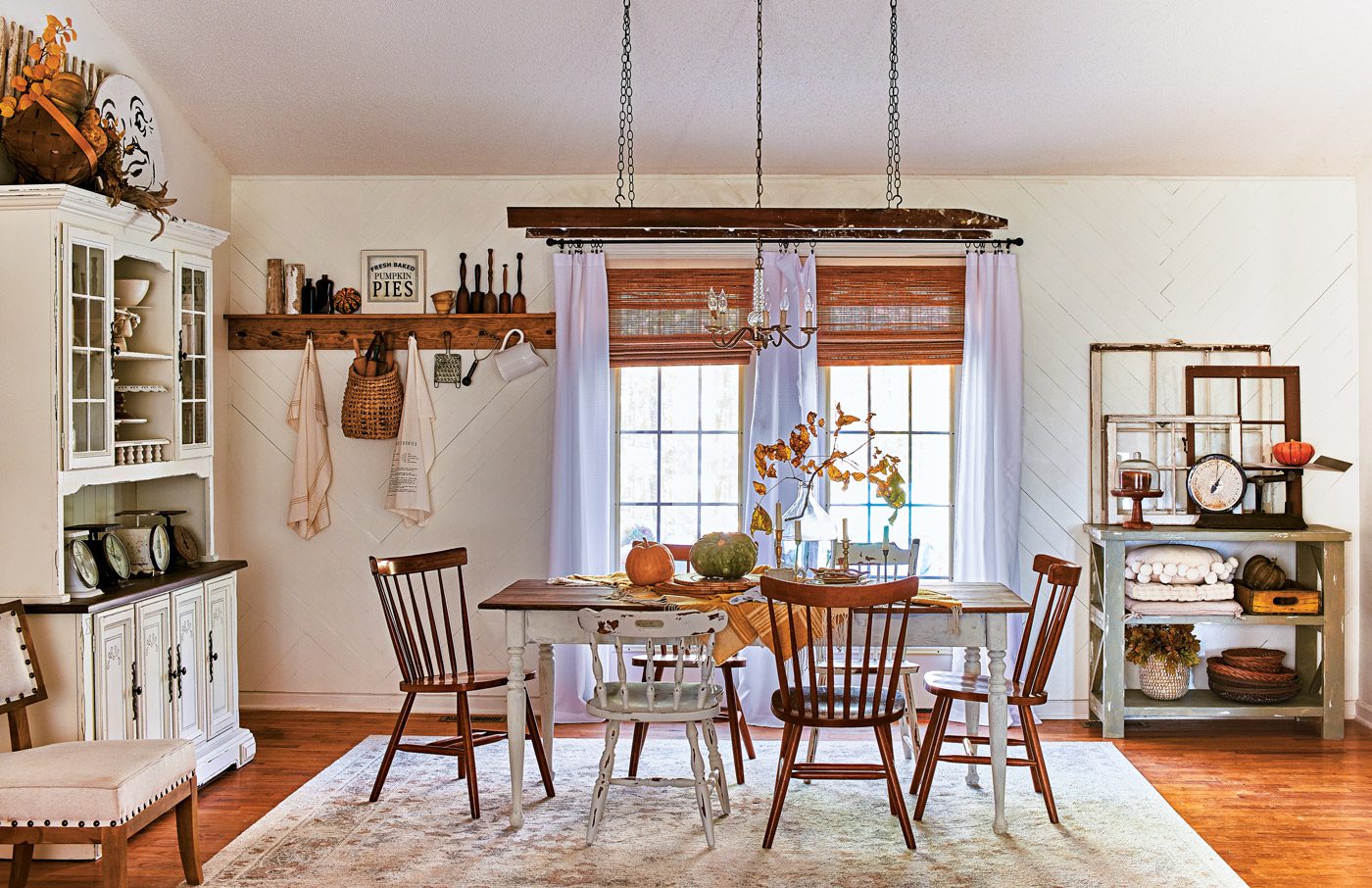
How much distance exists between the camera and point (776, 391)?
219 inches

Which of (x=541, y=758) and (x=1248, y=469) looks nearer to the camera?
(x=541, y=758)

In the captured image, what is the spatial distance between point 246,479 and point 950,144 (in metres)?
3.67

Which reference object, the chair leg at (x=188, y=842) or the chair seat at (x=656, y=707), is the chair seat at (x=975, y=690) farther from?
the chair leg at (x=188, y=842)

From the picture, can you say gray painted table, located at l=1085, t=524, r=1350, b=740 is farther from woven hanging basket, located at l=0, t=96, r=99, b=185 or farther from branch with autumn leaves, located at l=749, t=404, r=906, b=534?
woven hanging basket, located at l=0, t=96, r=99, b=185

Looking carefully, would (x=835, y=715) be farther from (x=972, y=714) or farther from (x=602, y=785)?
(x=972, y=714)

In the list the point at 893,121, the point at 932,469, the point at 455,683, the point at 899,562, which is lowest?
the point at 455,683

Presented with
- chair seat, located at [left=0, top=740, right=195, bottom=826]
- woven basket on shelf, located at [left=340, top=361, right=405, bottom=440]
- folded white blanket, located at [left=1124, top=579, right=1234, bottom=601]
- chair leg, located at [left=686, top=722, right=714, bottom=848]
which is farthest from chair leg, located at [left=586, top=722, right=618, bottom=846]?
folded white blanket, located at [left=1124, top=579, right=1234, bottom=601]

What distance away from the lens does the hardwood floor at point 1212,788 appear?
3.77 meters

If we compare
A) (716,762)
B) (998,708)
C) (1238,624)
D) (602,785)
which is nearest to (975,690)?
(998,708)

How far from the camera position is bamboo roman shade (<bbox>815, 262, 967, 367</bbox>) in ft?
18.4

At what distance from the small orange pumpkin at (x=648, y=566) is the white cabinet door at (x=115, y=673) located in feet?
5.75

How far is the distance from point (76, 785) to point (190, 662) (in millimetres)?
1323

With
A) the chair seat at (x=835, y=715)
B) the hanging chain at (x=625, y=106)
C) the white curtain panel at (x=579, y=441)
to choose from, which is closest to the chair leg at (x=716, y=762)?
the chair seat at (x=835, y=715)

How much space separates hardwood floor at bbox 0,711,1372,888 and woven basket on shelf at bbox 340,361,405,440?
1.36 m
